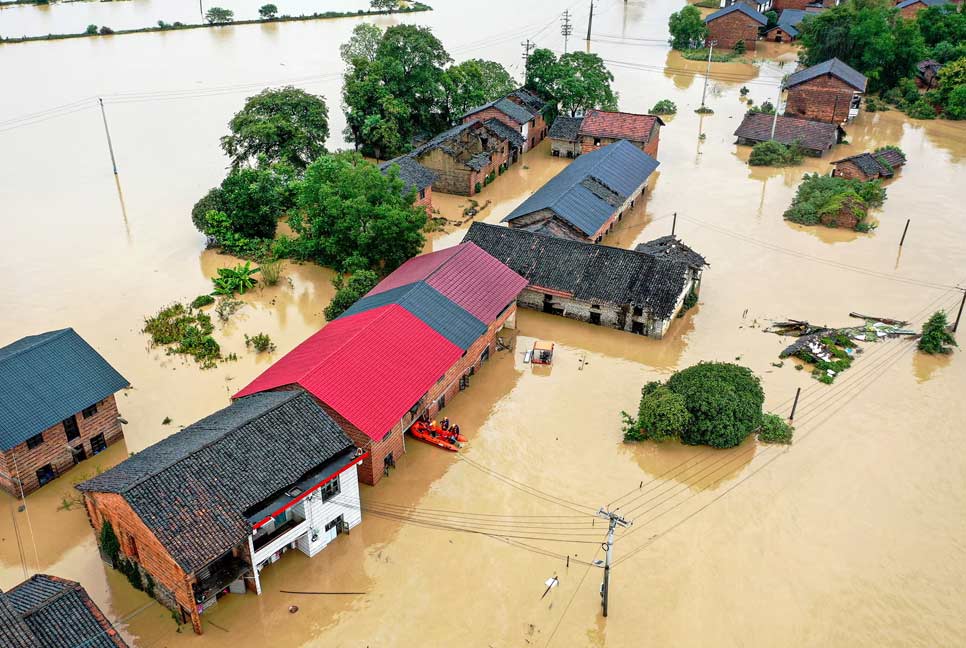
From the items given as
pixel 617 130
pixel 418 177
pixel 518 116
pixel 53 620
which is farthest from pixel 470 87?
pixel 53 620

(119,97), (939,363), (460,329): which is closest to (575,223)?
(460,329)

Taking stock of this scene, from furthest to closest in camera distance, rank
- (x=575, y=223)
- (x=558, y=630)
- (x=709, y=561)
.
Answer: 1. (x=575, y=223)
2. (x=709, y=561)
3. (x=558, y=630)

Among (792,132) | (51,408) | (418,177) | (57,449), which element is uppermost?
(418,177)

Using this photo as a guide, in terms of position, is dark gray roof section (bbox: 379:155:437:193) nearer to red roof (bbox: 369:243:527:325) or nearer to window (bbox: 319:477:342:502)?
red roof (bbox: 369:243:527:325)

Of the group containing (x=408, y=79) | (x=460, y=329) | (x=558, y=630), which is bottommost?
(x=558, y=630)

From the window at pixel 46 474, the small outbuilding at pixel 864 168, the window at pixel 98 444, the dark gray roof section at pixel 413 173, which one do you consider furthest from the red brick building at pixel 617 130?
the window at pixel 46 474

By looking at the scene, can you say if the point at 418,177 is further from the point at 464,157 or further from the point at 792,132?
the point at 792,132

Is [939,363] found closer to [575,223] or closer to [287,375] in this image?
[575,223]

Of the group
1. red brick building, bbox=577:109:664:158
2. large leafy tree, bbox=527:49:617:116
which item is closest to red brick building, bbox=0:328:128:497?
red brick building, bbox=577:109:664:158
